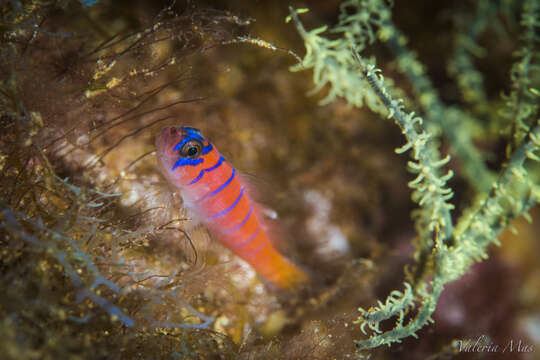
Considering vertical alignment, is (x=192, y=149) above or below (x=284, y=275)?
above

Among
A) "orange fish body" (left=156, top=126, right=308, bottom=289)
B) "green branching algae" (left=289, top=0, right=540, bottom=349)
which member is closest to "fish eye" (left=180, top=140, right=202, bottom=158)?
"orange fish body" (left=156, top=126, right=308, bottom=289)

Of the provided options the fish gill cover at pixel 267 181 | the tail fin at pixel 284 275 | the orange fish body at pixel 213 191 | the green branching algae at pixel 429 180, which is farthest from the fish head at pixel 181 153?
the tail fin at pixel 284 275

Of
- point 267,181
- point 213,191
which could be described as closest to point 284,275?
point 267,181

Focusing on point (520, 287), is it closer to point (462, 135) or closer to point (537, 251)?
point (537, 251)

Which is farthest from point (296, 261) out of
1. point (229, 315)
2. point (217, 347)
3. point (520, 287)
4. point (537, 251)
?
point (537, 251)

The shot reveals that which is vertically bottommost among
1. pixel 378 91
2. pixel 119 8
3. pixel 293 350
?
pixel 293 350

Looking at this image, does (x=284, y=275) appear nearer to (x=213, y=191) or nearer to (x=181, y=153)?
(x=213, y=191)
